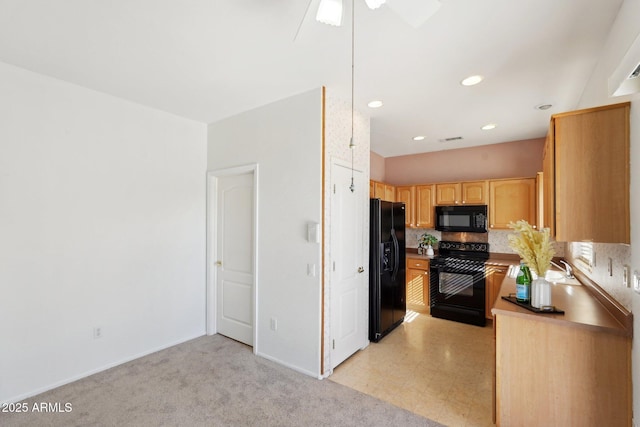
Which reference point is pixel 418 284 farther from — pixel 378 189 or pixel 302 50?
pixel 302 50

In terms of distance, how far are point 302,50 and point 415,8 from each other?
1.02 meters

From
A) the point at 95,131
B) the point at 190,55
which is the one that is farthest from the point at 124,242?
the point at 190,55

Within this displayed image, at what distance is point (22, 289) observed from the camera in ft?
7.77

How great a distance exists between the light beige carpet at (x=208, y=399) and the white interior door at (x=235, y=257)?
1.90 ft

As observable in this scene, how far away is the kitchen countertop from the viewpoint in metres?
1.65

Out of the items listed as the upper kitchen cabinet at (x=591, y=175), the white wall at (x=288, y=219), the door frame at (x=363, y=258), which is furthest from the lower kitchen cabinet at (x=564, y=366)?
the white wall at (x=288, y=219)

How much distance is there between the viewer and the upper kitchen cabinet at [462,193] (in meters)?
4.43

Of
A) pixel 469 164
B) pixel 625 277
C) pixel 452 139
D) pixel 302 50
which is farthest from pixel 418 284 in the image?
pixel 302 50

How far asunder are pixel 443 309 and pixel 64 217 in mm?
4663

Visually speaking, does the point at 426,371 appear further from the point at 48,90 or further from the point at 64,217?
the point at 48,90

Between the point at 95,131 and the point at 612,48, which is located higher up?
the point at 612,48

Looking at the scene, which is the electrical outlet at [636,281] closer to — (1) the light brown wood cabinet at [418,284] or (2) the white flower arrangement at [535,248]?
(2) the white flower arrangement at [535,248]

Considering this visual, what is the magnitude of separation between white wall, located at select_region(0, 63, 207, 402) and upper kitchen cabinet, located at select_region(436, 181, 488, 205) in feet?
12.2

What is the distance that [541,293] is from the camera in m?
1.92
